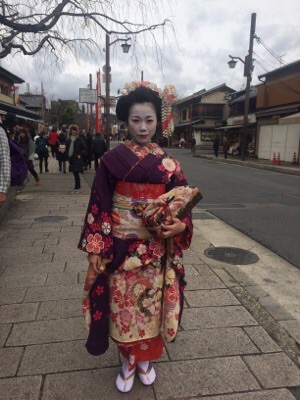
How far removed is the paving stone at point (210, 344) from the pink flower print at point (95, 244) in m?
1.05

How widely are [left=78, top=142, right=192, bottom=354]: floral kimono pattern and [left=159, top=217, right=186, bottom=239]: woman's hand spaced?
0.12 metres

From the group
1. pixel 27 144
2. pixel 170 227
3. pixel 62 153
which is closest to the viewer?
pixel 170 227

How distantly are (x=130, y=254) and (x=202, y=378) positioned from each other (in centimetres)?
96

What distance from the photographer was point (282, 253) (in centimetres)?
470

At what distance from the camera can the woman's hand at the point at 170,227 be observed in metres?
1.88

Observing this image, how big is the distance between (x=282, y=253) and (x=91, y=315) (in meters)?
3.40

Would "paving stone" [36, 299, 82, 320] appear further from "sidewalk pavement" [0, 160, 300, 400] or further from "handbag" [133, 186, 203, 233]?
"handbag" [133, 186, 203, 233]

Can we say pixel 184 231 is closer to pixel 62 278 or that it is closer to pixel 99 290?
pixel 99 290

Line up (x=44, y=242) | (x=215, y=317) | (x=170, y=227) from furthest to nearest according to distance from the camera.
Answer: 1. (x=44, y=242)
2. (x=215, y=317)
3. (x=170, y=227)

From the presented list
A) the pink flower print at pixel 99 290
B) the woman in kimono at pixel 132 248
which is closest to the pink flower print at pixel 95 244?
the woman in kimono at pixel 132 248

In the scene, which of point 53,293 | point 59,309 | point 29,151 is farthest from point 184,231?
point 29,151

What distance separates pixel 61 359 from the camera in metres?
2.36

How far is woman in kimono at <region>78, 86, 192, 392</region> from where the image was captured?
1987 mm

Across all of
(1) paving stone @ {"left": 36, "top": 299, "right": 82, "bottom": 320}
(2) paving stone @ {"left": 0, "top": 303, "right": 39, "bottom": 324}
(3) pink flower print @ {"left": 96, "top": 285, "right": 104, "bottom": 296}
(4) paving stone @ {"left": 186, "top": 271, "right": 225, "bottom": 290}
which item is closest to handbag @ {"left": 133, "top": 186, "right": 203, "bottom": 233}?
(3) pink flower print @ {"left": 96, "top": 285, "right": 104, "bottom": 296}
